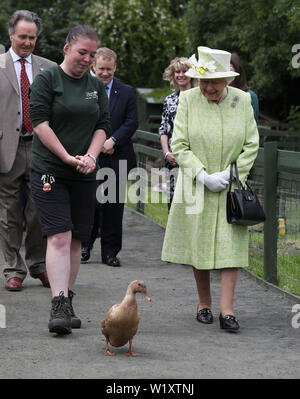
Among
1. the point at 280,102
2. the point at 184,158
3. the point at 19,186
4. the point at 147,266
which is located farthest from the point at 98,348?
the point at 280,102

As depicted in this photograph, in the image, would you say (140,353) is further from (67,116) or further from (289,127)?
(289,127)

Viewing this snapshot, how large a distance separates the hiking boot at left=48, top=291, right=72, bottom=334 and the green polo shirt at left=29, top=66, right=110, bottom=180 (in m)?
0.87

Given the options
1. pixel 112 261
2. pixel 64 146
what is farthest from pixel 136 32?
pixel 64 146


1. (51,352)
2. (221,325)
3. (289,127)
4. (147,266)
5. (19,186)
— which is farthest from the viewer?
(289,127)

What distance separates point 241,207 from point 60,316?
57.0 inches

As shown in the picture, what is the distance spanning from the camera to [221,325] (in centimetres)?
647

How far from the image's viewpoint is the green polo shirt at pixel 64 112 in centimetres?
623

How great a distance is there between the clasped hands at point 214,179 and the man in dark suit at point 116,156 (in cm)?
291

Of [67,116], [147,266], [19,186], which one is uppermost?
[67,116]

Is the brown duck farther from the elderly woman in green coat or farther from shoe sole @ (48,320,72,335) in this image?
the elderly woman in green coat

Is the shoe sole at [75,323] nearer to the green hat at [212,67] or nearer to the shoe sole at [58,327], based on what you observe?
the shoe sole at [58,327]

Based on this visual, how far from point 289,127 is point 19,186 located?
13920 millimetres

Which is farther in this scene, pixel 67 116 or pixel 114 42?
pixel 114 42

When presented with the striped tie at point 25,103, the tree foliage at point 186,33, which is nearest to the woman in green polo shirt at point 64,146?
the striped tie at point 25,103
